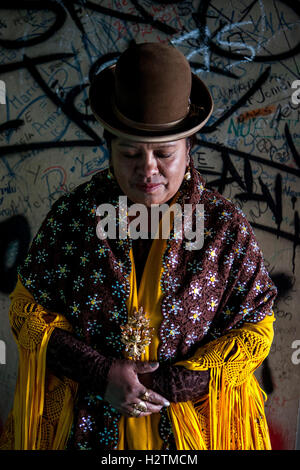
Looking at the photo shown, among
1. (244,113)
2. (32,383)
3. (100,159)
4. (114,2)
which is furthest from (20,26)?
(32,383)

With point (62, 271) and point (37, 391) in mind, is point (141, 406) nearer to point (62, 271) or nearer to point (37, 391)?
point (37, 391)

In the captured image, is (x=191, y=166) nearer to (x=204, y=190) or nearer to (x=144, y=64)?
(x=204, y=190)

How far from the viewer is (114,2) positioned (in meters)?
2.42

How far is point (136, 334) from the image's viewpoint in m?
1.57

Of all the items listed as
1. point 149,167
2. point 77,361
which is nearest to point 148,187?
point 149,167

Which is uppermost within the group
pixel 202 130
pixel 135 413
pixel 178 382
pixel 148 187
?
pixel 202 130

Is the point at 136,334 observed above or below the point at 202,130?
below

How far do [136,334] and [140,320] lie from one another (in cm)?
5

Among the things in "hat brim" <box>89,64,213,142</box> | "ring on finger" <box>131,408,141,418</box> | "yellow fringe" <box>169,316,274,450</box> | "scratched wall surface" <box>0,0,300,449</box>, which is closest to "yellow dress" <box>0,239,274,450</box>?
"yellow fringe" <box>169,316,274,450</box>

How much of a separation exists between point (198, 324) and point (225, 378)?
0.23 metres

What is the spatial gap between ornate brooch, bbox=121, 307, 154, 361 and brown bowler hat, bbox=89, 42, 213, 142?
0.67 meters

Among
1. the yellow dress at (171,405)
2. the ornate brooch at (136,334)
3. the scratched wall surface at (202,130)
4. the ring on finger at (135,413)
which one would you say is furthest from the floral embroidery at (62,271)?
the scratched wall surface at (202,130)

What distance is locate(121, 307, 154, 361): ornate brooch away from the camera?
158 centimetres

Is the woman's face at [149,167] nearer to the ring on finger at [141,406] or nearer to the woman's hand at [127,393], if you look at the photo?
the woman's hand at [127,393]
